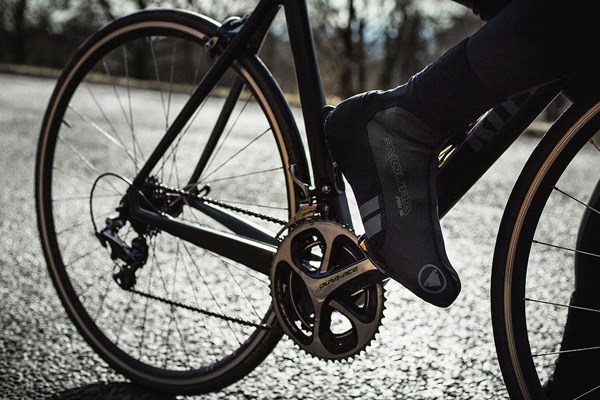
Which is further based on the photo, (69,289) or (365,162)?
(69,289)

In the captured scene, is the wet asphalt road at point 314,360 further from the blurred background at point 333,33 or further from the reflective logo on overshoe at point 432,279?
the blurred background at point 333,33

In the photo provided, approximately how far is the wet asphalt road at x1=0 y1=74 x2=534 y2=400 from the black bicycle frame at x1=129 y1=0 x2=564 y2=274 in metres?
0.50

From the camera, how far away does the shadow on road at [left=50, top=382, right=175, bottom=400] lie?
7.13ft

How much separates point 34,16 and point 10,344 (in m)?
36.2

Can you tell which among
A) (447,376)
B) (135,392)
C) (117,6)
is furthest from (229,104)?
(117,6)

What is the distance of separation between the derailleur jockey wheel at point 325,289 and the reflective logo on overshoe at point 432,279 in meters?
0.17

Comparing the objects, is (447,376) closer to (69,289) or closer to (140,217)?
(140,217)

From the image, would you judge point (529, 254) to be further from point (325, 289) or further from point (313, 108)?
point (313, 108)

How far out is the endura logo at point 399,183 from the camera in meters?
1.64

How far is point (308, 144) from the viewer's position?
195 centimetres

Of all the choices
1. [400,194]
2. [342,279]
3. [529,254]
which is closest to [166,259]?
[342,279]

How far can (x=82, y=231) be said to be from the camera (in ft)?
13.0

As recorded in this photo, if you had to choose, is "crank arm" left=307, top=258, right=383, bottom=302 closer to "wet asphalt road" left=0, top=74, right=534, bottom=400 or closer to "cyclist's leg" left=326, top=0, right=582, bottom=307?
"cyclist's leg" left=326, top=0, right=582, bottom=307

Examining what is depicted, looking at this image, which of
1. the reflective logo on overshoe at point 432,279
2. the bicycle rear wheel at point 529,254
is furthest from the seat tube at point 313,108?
the bicycle rear wheel at point 529,254
